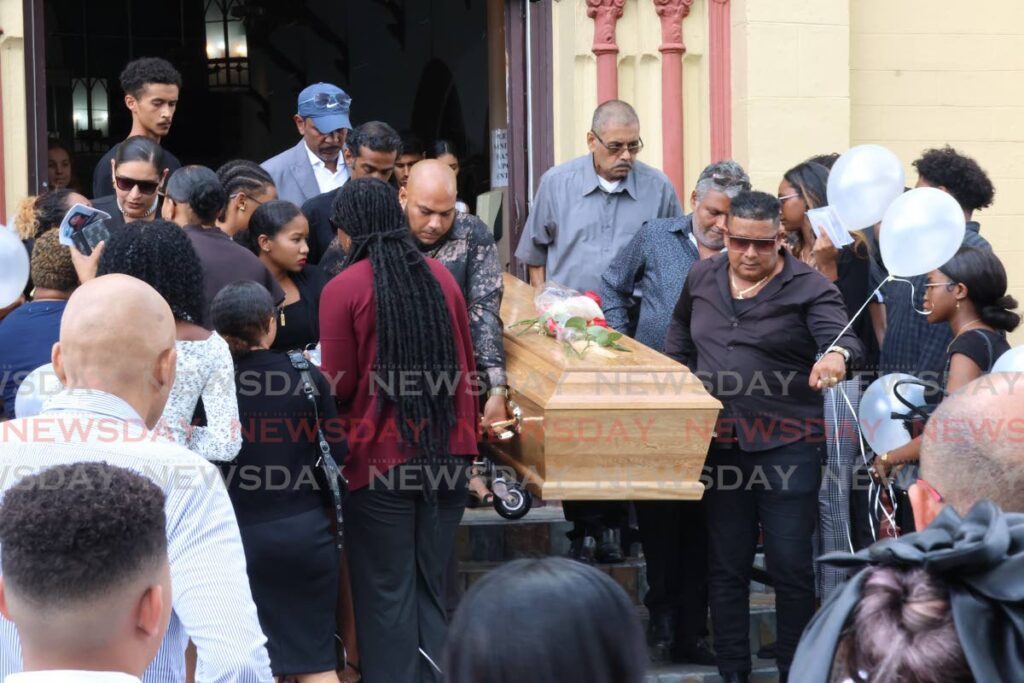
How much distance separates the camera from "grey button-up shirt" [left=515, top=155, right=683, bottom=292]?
21.3ft

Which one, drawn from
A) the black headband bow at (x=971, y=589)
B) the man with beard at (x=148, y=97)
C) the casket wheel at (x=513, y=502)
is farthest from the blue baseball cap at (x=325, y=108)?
the black headband bow at (x=971, y=589)

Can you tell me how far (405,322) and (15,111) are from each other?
3.29m

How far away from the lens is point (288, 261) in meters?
5.31

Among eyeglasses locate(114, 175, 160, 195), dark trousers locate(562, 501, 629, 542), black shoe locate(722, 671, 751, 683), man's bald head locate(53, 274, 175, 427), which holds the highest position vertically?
eyeglasses locate(114, 175, 160, 195)

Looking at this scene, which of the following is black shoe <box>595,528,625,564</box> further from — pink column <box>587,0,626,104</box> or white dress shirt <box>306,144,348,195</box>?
pink column <box>587,0,626,104</box>

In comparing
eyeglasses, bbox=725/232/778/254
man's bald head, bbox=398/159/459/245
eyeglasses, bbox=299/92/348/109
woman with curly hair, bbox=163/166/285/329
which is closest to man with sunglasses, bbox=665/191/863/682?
eyeglasses, bbox=725/232/778/254

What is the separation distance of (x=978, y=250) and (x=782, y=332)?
74cm

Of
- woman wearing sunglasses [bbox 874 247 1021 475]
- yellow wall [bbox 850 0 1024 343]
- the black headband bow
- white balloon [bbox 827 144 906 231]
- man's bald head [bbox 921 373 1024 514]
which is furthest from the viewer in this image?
yellow wall [bbox 850 0 1024 343]

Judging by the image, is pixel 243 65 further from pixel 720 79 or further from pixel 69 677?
pixel 69 677

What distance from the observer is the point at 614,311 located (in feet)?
20.1

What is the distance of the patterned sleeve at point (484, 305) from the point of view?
537cm

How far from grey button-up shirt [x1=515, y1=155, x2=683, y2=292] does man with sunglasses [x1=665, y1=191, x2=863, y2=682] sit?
3.69 ft

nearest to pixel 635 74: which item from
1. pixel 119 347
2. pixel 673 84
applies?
pixel 673 84

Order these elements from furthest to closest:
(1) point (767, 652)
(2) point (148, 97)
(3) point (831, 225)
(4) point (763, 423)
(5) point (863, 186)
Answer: (2) point (148, 97) → (1) point (767, 652) → (3) point (831, 225) → (5) point (863, 186) → (4) point (763, 423)
